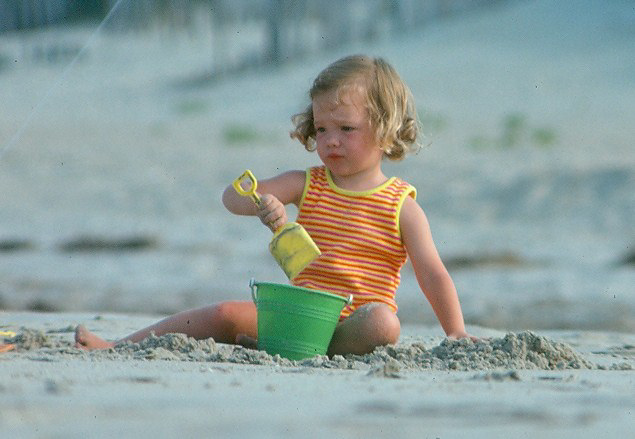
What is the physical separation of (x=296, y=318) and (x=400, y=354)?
27 centimetres

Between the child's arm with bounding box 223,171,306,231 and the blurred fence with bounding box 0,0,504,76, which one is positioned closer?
the child's arm with bounding box 223,171,306,231

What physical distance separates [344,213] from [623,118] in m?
14.0

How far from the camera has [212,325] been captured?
3254 millimetres

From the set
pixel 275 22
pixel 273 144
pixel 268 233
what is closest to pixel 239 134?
pixel 273 144

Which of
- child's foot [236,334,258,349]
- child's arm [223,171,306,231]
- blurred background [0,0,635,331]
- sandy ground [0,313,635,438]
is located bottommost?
sandy ground [0,313,635,438]

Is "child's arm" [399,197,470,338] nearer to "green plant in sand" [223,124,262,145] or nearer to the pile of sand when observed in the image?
the pile of sand

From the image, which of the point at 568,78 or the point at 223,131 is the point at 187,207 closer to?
the point at 223,131

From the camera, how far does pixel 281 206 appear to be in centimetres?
310

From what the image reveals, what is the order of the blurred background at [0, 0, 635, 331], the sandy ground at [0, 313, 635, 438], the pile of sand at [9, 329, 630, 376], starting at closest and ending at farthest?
the sandy ground at [0, 313, 635, 438], the pile of sand at [9, 329, 630, 376], the blurred background at [0, 0, 635, 331]

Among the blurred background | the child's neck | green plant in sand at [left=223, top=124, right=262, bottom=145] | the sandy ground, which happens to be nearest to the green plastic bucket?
the sandy ground

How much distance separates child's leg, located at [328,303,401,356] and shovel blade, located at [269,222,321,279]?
211 millimetres

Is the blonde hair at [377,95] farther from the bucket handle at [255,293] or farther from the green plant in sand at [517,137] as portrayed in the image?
the green plant in sand at [517,137]

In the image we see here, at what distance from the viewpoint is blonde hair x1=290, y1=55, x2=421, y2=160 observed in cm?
329

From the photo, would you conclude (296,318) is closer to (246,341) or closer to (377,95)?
(246,341)
